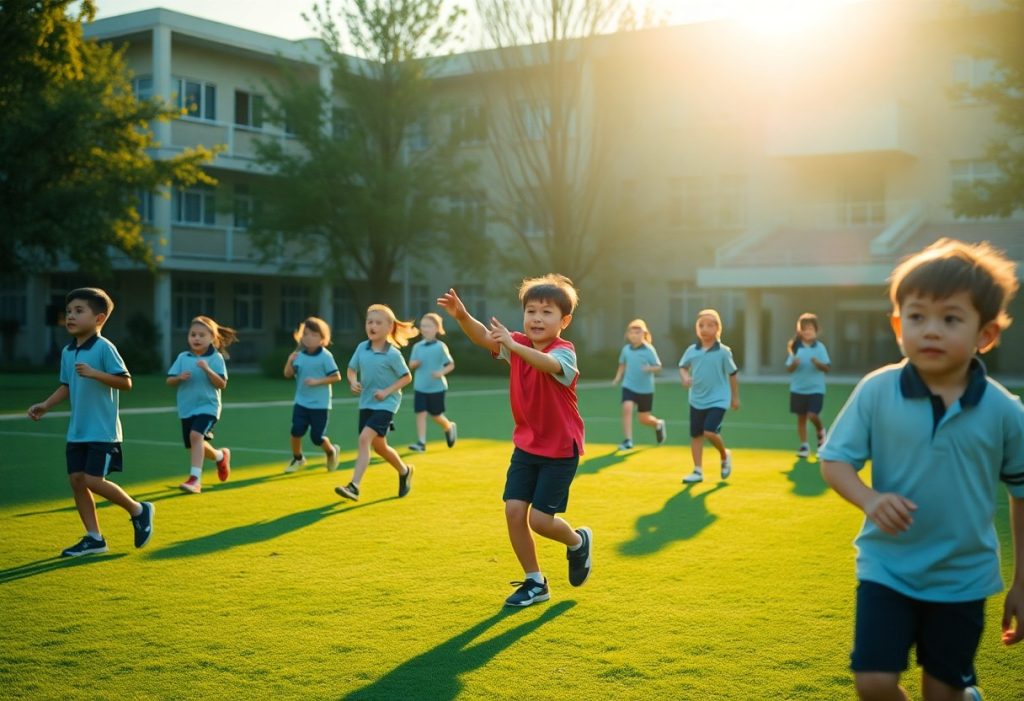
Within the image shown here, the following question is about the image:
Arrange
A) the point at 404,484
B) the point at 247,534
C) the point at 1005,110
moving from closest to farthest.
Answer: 1. the point at 247,534
2. the point at 404,484
3. the point at 1005,110

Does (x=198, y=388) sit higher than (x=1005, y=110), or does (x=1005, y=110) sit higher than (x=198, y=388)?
(x=1005, y=110)

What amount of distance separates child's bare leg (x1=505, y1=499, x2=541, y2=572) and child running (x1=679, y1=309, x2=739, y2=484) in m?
5.54

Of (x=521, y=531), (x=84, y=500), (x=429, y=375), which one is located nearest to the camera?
(x=521, y=531)

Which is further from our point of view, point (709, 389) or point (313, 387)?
point (313, 387)

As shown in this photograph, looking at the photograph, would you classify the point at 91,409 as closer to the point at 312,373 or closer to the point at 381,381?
the point at 381,381

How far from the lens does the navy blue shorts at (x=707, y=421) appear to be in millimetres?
11930

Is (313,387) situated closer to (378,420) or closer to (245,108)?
(378,420)

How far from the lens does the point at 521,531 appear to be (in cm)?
643

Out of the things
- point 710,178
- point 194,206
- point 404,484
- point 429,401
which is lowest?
point 404,484

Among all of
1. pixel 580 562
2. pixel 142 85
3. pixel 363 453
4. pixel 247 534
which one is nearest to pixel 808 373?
pixel 363 453

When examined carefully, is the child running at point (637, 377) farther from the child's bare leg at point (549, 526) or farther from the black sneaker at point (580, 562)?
the child's bare leg at point (549, 526)

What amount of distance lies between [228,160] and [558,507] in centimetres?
3497

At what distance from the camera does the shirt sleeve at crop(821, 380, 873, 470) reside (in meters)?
3.39

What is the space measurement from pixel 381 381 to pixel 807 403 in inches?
242
